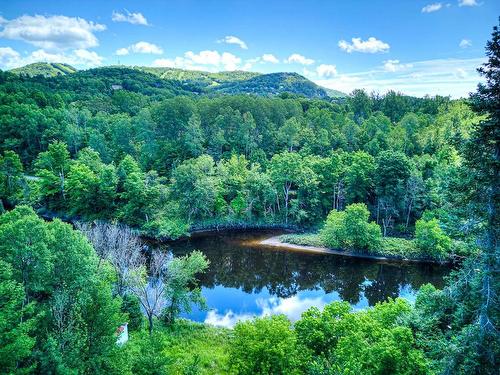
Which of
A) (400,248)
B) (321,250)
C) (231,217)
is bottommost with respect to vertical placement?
(321,250)

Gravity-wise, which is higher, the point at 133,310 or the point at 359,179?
the point at 359,179

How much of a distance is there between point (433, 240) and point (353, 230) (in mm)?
10063

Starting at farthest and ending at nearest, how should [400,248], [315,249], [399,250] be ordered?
[315,249]
[400,248]
[399,250]

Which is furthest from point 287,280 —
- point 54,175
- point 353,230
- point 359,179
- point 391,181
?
point 54,175

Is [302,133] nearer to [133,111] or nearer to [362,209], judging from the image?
[362,209]

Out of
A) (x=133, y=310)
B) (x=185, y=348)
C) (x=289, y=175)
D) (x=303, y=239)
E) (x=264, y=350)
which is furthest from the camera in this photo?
(x=289, y=175)

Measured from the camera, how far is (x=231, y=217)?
59406 millimetres

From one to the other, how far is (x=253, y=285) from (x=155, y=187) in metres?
23.2

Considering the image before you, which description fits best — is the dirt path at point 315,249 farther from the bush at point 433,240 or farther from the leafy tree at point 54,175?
the leafy tree at point 54,175

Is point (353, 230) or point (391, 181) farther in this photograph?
point (391, 181)

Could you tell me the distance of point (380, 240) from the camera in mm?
48531

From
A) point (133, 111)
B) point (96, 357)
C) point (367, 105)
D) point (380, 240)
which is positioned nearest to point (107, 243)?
point (96, 357)

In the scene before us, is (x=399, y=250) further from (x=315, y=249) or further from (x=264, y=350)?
(x=264, y=350)

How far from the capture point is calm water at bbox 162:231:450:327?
37.5 meters
